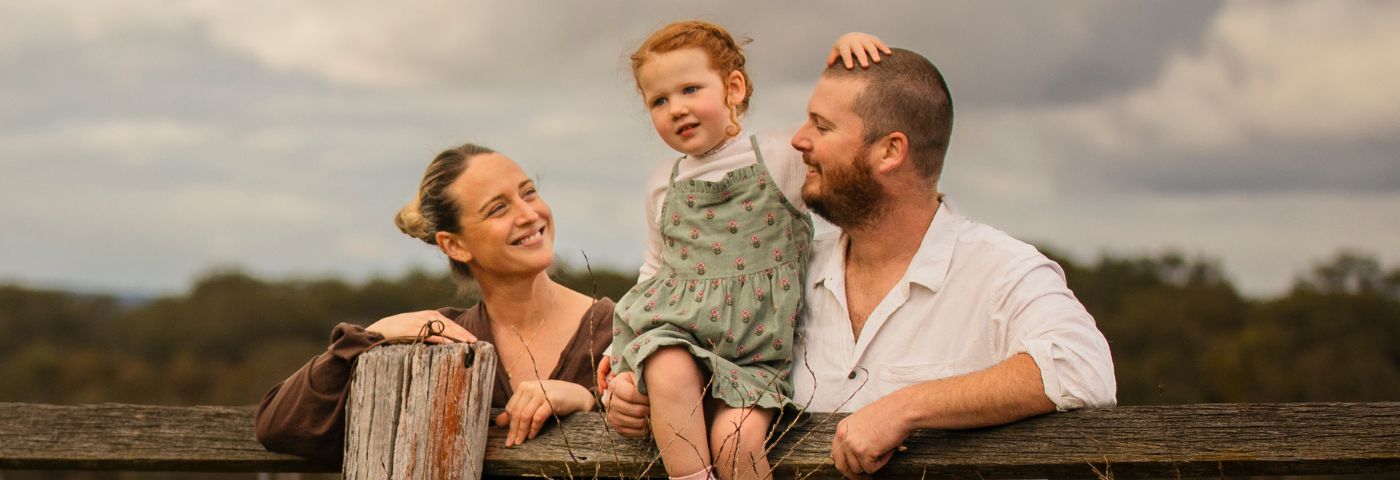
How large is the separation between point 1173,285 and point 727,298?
1909 inches

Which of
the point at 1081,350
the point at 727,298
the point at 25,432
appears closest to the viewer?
the point at 1081,350

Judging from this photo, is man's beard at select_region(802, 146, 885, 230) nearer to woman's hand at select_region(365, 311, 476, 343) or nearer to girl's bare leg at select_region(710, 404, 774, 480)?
girl's bare leg at select_region(710, 404, 774, 480)

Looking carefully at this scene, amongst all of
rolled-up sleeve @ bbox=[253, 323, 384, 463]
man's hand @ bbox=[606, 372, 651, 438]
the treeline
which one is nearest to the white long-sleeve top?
man's hand @ bbox=[606, 372, 651, 438]

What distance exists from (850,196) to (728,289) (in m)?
0.47

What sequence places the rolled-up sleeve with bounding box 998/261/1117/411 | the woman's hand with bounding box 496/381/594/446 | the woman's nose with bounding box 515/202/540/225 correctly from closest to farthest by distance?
the rolled-up sleeve with bounding box 998/261/1117/411 → the woman's hand with bounding box 496/381/594/446 → the woman's nose with bounding box 515/202/540/225

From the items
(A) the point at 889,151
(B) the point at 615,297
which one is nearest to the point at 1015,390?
(A) the point at 889,151

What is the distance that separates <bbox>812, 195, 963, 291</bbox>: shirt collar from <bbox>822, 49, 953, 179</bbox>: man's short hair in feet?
0.54

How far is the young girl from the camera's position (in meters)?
3.94

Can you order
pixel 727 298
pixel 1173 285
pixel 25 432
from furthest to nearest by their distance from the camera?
pixel 1173 285, pixel 25 432, pixel 727 298

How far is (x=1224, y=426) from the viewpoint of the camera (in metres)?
3.96

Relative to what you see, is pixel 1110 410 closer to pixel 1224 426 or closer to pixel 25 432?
pixel 1224 426

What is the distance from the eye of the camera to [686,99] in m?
4.38

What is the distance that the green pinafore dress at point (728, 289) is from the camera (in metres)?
4.05

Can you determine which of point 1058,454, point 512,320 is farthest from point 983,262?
point 512,320
